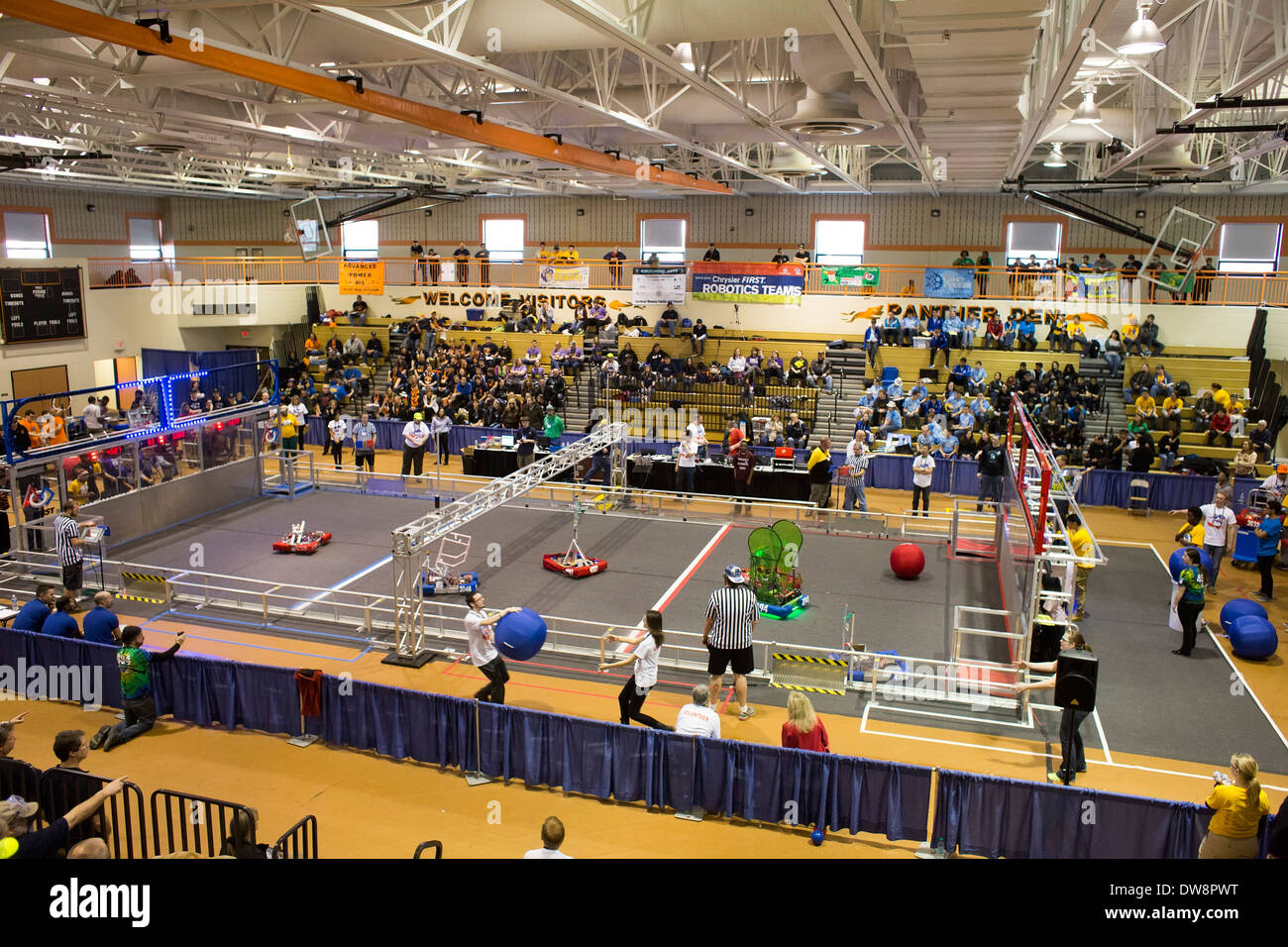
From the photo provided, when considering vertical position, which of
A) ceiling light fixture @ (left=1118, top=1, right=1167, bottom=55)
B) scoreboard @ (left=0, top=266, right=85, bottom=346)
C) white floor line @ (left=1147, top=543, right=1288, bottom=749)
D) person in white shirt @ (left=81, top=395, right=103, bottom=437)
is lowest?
white floor line @ (left=1147, top=543, right=1288, bottom=749)

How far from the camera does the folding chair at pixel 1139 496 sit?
2319cm

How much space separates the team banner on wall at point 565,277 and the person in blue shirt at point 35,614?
23.8 m

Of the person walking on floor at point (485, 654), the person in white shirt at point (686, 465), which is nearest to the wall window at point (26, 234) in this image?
the person in white shirt at point (686, 465)

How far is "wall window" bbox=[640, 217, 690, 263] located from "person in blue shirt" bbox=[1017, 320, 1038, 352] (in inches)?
562

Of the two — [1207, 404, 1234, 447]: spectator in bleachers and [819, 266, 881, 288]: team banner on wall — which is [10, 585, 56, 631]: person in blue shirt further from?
[1207, 404, 1234, 447]: spectator in bleachers

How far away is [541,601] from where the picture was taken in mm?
15930

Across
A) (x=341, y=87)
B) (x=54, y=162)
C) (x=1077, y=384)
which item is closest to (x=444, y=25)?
(x=341, y=87)

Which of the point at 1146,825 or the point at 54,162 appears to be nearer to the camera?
the point at 1146,825

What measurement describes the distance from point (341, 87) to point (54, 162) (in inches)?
875

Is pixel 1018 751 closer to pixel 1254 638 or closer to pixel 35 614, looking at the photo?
pixel 1254 638

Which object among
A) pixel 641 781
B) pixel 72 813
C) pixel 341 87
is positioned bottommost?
pixel 641 781

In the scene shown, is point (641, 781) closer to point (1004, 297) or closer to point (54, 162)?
point (1004, 297)

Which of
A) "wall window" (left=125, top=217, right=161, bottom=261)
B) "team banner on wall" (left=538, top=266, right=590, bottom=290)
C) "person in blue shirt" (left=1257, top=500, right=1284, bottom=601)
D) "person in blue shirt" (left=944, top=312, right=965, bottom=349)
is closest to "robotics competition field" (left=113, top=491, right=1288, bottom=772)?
"person in blue shirt" (left=1257, top=500, right=1284, bottom=601)

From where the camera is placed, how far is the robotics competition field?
12336mm
